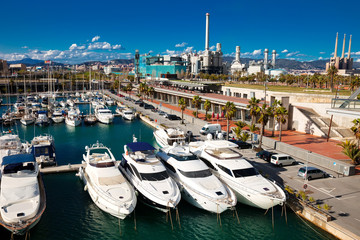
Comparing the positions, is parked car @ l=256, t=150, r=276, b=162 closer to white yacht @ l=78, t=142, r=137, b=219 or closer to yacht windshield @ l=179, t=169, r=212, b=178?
yacht windshield @ l=179, t=169, r=212, b=178

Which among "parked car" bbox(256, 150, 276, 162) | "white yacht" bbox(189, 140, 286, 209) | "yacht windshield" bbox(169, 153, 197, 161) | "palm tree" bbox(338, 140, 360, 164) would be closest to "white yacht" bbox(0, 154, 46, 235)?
"yacht windshield" bbox(169, 153, 197, 161)

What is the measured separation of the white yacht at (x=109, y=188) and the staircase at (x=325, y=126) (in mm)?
38250

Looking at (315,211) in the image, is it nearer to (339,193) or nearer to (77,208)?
(339,193)

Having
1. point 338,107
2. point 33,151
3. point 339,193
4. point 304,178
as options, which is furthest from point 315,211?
point 33,151

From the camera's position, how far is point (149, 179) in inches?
999

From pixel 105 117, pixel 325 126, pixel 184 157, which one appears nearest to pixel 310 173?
pixel 184 157

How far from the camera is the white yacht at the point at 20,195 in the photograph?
1933 centimetres

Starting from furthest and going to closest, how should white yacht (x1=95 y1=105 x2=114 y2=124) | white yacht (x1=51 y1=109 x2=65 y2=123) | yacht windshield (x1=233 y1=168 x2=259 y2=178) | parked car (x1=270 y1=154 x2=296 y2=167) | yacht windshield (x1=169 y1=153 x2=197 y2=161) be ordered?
white yacht (x1=51 y1=109 x2=65 y2=123)
white yacht (x1=95 y1=105 x2=114 y2=124)
parked car (x1=270 y1=154 x2=296 y2=167)
yacht windshield (x1=169 y1=153 x2=197 y2=161)
yacht windshield (x1=233 y1=168 x2=259 y2=178)

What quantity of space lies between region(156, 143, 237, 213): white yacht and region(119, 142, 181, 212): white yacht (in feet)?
4.28

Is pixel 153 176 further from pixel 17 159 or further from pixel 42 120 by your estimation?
pixel 42 120

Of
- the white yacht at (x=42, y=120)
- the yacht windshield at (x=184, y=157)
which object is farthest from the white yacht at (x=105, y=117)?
the yacht windshield at (x=184, y=157)

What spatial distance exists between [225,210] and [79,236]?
39.8ft

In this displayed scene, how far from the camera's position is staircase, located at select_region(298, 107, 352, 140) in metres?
47.4

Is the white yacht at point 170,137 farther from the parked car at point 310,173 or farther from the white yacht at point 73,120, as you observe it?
the white yacht at point 73,120
